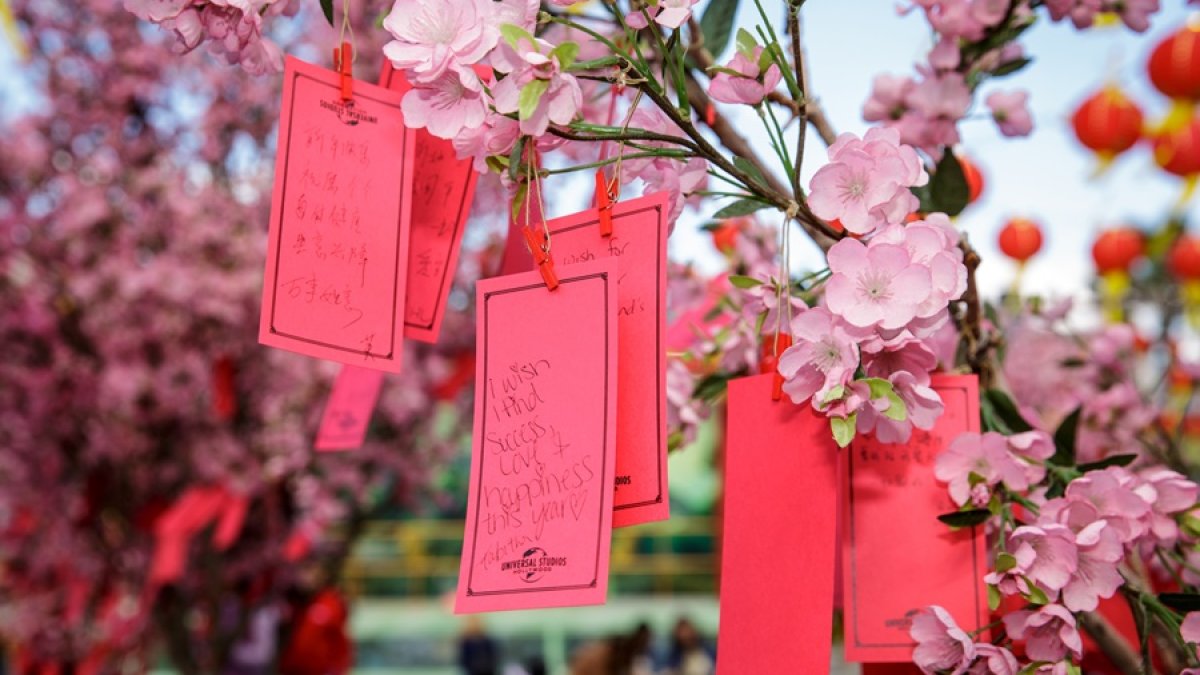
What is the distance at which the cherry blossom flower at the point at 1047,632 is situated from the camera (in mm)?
646

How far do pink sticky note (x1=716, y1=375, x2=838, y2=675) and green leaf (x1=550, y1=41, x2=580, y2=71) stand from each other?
0.27 metres

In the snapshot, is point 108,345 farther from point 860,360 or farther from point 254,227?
point 860,360

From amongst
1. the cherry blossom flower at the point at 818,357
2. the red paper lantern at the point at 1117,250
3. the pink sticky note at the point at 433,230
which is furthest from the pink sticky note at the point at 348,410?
the red paper lantern at the point at 1117,250

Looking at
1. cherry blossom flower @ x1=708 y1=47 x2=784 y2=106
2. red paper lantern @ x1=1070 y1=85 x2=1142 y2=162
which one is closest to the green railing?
red paper lantern @ x1=1070 y1=85 x2=1142 y2=162

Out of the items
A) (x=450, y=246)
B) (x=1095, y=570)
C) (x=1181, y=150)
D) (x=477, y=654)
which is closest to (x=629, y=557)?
(x=477, y=654)

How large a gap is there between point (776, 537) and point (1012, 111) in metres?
0.53

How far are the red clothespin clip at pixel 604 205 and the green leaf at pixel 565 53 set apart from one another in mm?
120

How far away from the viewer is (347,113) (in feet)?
2.54

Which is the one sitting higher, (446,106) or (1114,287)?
(1114,287)

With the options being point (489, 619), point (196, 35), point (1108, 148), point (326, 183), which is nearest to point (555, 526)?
point (326, 183)

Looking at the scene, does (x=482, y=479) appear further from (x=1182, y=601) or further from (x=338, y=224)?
(x=1182, y=601)

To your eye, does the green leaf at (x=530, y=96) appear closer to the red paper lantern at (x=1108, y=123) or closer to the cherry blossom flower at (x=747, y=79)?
the cherry blossom flower at (x=747, y=79)

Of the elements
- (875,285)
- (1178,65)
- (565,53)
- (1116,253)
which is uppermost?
(1178,65)

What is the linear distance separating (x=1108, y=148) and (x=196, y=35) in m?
2.78
